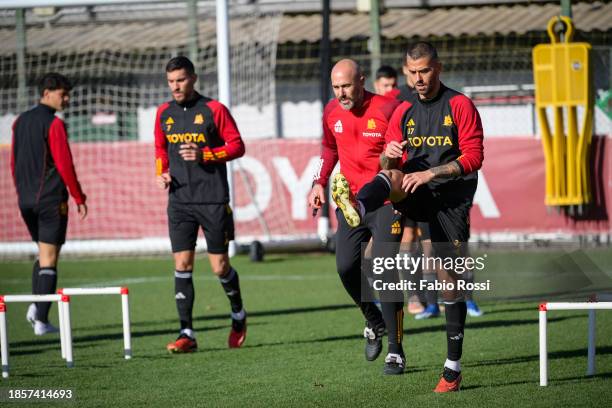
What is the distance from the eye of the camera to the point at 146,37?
21062mm

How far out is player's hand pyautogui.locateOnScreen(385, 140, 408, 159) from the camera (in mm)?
6645

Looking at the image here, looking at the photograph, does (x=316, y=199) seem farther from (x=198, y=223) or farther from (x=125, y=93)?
(x=125, y=93)

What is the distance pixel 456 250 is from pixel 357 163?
135 cm

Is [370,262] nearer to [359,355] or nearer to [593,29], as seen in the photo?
[359,355]

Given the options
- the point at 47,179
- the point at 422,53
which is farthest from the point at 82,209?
the point at 422,53

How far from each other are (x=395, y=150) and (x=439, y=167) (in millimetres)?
324

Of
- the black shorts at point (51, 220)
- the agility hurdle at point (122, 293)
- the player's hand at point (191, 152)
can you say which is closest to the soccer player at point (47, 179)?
the black shorts at point (51, 220)

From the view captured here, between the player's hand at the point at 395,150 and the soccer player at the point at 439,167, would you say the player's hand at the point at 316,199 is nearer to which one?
the soccer player at the point at 439,167

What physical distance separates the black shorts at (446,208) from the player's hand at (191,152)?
2.40 metres

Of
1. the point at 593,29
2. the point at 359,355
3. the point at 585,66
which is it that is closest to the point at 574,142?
the point at 585,66

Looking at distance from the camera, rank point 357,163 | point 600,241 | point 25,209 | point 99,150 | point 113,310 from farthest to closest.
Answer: point 99,150 < point 600,241 < point 113,310 < point 25,209 < point 357,163

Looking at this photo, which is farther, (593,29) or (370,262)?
(593,29)

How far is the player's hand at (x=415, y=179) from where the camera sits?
643cm

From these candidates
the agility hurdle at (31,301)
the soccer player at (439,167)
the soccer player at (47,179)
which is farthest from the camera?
the soccer player at (47,179)
